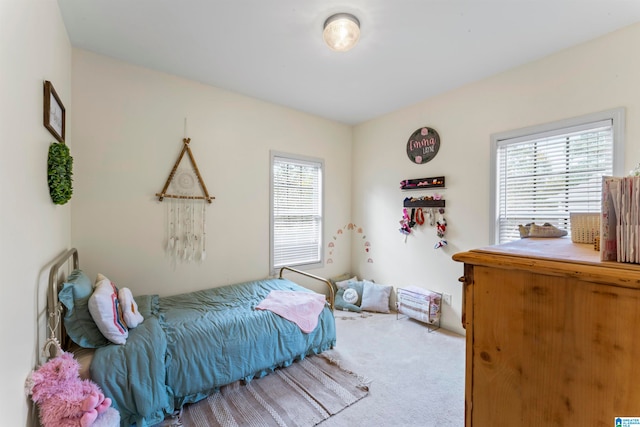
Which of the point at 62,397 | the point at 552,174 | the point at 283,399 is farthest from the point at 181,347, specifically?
the point at 552,174

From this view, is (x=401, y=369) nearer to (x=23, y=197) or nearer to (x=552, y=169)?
(x=552, y=169)

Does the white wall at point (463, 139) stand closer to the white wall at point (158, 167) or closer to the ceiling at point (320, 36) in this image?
the ceiling at point (320, 36)

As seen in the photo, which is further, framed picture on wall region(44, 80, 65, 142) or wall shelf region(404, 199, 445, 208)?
wall shelf region(404, 199, 445, 208)

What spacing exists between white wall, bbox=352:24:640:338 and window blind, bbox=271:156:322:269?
0.66 metres

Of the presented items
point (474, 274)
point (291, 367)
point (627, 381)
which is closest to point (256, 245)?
point (291, 367)

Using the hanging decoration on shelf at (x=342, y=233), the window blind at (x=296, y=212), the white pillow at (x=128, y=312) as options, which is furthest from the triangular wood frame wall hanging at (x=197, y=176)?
the hanging decoration on shelf at (x=342, y=233)

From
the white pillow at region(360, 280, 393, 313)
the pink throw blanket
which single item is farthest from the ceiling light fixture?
the white pillow at region(360, 280, 393, 313)

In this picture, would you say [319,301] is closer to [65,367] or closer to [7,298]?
[65,367]

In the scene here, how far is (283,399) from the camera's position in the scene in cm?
188

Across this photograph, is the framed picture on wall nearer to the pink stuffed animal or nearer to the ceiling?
the ceiling

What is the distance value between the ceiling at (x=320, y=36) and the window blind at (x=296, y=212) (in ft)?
3.53

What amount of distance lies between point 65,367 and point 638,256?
7.04 ft

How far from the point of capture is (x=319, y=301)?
2.53 metres

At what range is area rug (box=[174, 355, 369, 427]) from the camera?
5.57ft
